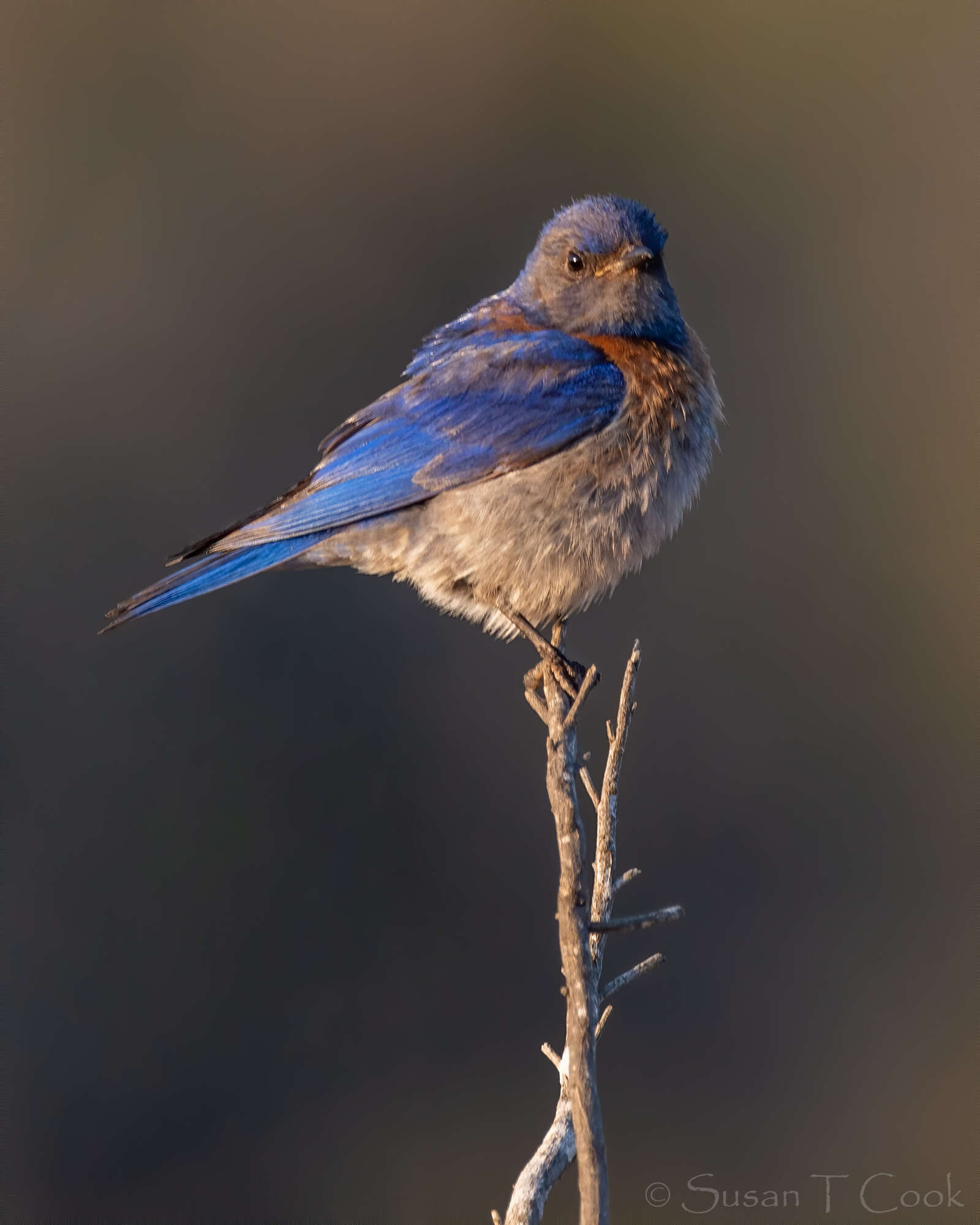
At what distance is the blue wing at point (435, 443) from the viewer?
3.49 m

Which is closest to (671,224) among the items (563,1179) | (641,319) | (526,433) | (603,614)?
(603,614)

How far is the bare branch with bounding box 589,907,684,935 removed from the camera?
8.06 feet

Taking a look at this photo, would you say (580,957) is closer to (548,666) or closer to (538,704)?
(538,704)

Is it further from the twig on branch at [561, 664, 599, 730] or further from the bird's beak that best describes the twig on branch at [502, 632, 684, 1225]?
the bird's beak

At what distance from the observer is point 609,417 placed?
351cm

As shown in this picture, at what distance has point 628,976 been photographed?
264cm

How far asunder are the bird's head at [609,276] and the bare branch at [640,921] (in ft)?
A: 6.20

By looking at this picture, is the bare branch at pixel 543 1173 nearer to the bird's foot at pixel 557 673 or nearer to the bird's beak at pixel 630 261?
the bird's foot at pixel 557 673

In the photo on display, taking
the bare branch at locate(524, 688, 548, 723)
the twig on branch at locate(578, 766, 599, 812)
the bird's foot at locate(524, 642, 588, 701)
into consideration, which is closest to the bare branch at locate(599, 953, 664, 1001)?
the twig on branch at locate(578, 766, 599, 812)

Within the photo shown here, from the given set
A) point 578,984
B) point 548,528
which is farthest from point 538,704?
point 578,984

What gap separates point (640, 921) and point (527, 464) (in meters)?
1.45

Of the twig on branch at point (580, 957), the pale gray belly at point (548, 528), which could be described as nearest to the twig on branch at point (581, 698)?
the twig on branch at point (580, 957)

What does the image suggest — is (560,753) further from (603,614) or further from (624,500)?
(603,614)

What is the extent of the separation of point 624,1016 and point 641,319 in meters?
3.35
